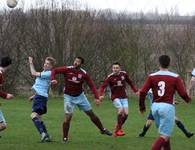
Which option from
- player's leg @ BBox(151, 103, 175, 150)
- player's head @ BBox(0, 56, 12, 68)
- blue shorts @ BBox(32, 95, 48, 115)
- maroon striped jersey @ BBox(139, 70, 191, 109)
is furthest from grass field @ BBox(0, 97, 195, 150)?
maroon striped jersey @ BBox(139, 70, 191, 109)

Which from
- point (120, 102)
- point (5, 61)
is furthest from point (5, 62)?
point (120, 102)

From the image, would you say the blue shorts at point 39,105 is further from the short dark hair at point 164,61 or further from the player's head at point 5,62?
the short dark hair at point 164,61

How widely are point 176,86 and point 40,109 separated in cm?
405

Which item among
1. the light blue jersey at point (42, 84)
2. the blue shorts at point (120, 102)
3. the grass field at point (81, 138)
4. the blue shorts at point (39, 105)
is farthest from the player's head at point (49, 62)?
the blue shorts at point (120, 102)

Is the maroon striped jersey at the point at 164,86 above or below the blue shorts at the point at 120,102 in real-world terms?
above

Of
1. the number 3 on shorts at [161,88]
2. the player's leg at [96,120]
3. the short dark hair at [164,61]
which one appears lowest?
the player's leg at [96,120]

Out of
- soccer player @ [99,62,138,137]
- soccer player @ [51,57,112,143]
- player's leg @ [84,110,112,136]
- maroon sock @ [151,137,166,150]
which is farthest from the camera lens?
soccer player @ [99,62,138,137]

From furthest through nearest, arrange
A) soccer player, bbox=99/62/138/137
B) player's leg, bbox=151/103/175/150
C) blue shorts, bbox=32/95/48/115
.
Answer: soccer player, bbox=99/62/138/137, blue shorts, bbox=32/95/48/115, player's leg, bbox=151/103/175/150

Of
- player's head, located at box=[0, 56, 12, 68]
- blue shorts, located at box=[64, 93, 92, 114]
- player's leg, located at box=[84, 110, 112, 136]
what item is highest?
player's head, located at box=[0, 56, 12, 68]

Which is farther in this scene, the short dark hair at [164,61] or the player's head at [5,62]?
the player's head at [5,62]

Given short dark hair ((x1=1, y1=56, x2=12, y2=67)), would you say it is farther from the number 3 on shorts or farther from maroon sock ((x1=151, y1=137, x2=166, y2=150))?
maroon sock ((x1=151, y1=137, x2=166, y2=150))

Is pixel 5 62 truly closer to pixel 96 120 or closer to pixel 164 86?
pixel 96 120

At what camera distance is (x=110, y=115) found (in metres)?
21.8

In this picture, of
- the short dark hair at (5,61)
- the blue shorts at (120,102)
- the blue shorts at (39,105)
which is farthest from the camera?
the blue shorts at (120,102)
